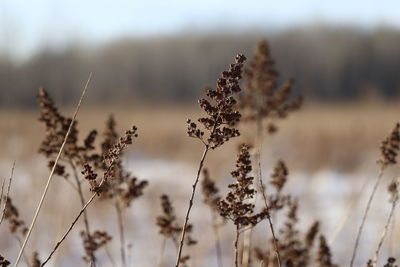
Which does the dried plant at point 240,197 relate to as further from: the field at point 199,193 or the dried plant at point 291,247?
the dried plant at point 291,247

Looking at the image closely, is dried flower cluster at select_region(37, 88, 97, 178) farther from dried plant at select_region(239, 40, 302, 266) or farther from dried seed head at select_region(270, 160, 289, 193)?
dried plant at select_region(239, 40, 302, 266)

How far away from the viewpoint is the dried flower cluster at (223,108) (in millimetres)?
1735

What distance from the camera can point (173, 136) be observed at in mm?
20328

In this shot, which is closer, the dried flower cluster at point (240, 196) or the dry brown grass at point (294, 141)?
the dried flower cluster at point (240, 196)

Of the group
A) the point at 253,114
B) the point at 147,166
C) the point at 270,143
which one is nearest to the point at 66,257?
the point at 253,114

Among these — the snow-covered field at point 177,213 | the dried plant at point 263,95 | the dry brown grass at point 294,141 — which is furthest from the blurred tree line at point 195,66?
the dried plant at point 263,95

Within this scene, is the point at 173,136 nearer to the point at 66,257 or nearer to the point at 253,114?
the point at 66,257

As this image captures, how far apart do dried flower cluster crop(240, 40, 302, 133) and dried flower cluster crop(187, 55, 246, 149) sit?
1749 mm

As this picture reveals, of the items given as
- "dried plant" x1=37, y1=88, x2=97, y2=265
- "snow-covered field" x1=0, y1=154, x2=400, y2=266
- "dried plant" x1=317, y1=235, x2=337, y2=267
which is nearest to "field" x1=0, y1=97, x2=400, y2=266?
"snow-covered field" x1=0, y1=154, x2=400, y2=266

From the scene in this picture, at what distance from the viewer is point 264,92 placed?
3.56 meters

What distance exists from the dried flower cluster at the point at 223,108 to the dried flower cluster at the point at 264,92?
1749 millimetres

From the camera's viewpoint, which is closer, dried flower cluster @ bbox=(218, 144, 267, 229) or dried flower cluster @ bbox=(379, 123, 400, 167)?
dried flower cluster @ bbox=(218, 144, 267, 229)

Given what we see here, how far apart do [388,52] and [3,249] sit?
5360cm

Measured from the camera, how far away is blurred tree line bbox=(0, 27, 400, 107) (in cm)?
4922
